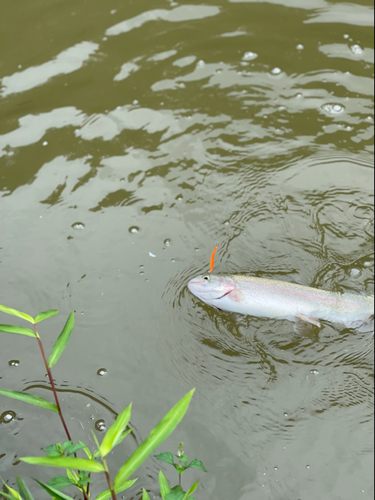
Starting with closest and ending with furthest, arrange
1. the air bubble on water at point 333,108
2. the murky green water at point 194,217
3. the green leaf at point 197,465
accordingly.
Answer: the green leaf at point 197,465 → the murky green water at point 194,217 → the air bubble on water at point 333,108

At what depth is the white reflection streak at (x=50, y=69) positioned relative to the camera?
3.58 m

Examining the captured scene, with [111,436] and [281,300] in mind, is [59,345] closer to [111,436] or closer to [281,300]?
[111,436]

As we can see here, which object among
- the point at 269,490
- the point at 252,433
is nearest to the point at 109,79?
the point at 252,433

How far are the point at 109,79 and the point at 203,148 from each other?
999mm

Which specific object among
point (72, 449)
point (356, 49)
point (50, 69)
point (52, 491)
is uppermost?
point (50, 69)

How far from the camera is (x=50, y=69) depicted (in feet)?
12.1

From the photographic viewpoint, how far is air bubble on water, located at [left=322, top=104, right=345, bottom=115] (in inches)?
141

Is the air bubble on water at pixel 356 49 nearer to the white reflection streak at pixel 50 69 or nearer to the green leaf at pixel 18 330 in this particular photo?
the white reflection streak at pixel 50 69

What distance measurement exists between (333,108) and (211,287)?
1892mm

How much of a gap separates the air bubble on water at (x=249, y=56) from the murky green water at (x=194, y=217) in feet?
0.05

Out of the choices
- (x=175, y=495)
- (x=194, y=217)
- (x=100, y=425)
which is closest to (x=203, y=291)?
(x=194, y=217)

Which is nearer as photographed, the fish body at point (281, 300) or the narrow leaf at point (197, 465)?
the narrow leaf at point (197, 465)

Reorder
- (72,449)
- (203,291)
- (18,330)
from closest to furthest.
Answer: (72,449) < (18,330) < (203,291)

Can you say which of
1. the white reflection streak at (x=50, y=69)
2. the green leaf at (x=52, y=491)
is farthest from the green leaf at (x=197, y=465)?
the white reflection streak at (x=50, y=69)
